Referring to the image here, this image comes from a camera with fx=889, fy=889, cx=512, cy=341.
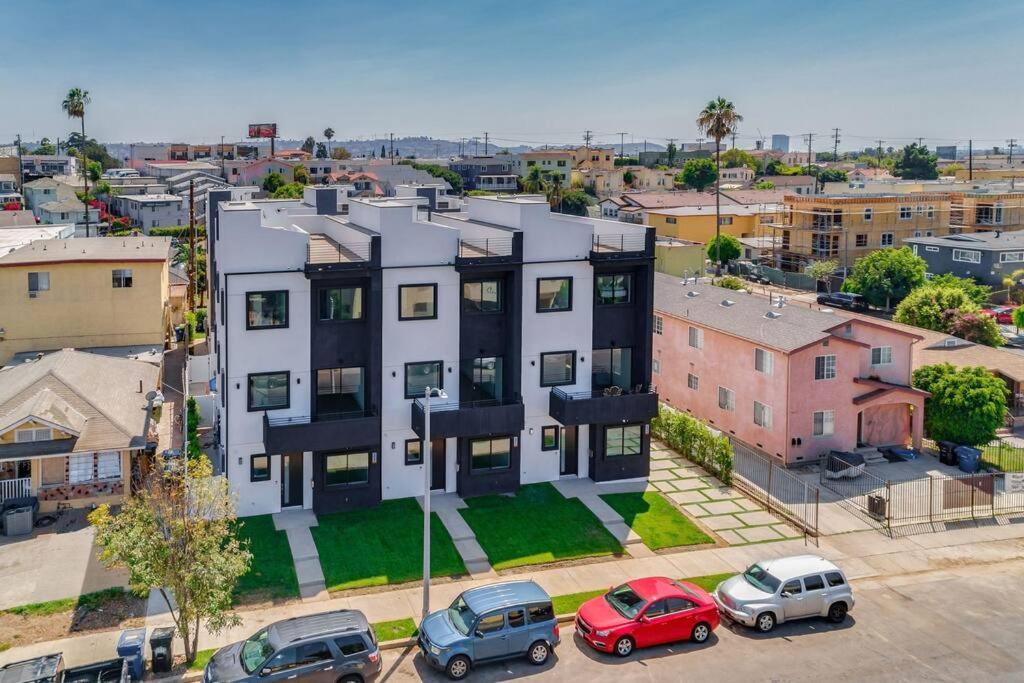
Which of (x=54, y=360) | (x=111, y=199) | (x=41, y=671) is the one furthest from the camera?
(x=111, y=199)

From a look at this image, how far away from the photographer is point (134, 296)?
158ft

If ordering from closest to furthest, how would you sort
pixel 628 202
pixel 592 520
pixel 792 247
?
pixel 592 520, pixel 792 247, pixel 628 202

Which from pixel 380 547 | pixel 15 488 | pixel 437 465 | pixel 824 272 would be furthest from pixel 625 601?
pixel 824 272

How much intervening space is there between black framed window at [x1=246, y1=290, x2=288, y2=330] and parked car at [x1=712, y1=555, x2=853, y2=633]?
17.7m

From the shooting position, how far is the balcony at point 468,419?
32.6 metres

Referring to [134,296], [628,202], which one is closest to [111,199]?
[628,202]

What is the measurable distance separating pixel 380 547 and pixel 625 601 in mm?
9337

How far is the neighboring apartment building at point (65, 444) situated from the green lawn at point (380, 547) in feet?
25.7

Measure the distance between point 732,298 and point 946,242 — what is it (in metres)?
45.5

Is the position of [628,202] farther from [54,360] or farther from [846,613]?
[846,613]

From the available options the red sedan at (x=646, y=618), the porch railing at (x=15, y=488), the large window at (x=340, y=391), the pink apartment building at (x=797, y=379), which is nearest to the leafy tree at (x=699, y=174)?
the pink apartment building at (x=797, y=379)

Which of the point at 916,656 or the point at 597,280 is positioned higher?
the point at 597,280

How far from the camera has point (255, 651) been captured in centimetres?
2114

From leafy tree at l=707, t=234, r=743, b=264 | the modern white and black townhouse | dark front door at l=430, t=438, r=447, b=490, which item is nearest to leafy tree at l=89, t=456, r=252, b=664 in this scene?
the modern white and black townhouse
